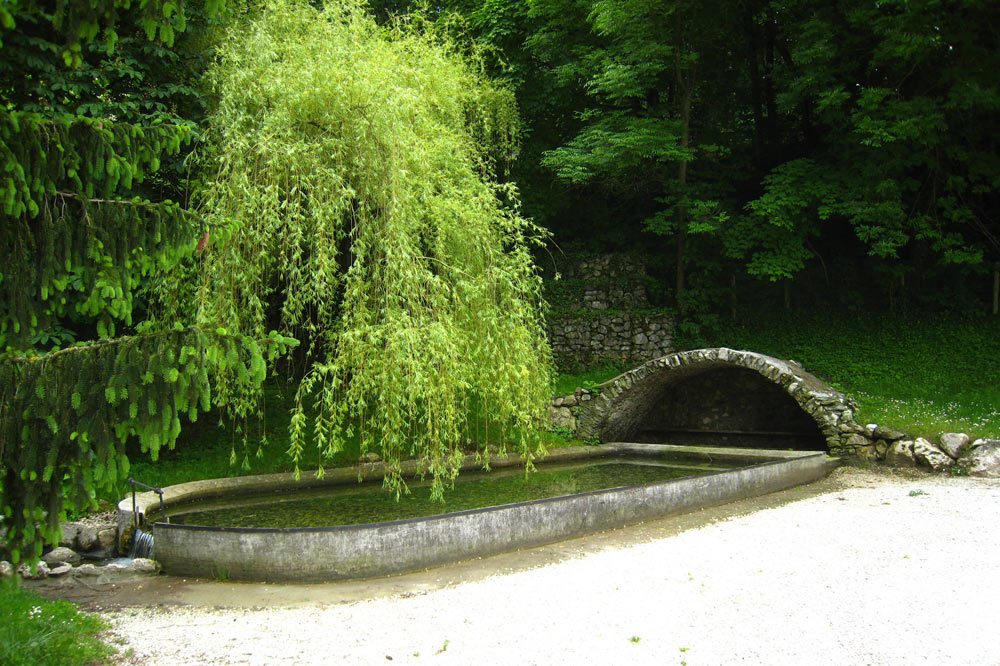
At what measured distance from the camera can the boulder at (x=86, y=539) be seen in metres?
7.34

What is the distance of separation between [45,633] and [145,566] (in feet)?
7.50

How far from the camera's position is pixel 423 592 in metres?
5.86

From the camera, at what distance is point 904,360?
543 inches

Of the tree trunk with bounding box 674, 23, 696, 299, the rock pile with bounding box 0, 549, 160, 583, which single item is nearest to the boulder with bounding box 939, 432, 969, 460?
the tree trunk with bounding box 674, 23, 696, 299

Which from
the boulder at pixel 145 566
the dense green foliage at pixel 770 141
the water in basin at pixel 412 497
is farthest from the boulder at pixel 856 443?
the boulder at pixel 145 566

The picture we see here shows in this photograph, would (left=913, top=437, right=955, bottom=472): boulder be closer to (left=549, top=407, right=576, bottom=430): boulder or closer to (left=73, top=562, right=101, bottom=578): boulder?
(left=549, top=407, right=576, bottom=430): boulder

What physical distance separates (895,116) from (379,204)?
10.5 metres

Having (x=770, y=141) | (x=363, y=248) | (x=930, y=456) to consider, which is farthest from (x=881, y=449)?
(x=770, y=141)

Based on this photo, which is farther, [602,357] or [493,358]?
[602,357]

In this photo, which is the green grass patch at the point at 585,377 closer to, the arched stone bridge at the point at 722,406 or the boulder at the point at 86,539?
the arched stone bridge at the point at 722,406

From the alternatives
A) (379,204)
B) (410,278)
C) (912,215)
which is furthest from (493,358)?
(912,215)

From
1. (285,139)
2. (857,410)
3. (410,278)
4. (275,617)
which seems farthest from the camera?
(857,410)

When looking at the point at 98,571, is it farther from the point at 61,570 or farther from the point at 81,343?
the point at 81,343

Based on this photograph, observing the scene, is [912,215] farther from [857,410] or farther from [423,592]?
[423,592]
